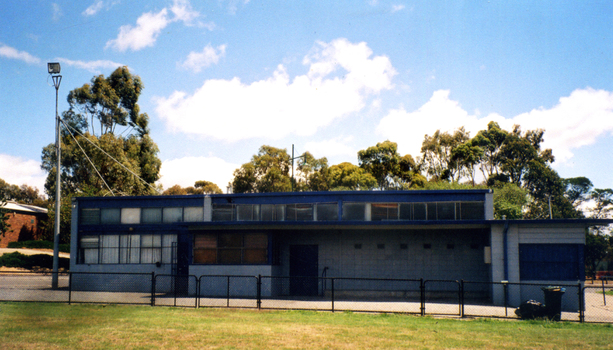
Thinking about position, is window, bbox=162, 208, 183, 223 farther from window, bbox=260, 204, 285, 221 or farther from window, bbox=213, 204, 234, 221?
window, bbox=260, 204, 285, 221

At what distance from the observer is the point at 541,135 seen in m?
75.4

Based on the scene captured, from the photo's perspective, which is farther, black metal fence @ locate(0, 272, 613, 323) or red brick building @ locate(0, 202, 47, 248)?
red brick building @ locate(0, 202, 47, 248)

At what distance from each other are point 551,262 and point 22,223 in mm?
59473

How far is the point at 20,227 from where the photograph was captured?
60312 mm

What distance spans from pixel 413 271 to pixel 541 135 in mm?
59274

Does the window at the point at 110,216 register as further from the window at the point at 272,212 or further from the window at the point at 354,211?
the window at the point at 354,211

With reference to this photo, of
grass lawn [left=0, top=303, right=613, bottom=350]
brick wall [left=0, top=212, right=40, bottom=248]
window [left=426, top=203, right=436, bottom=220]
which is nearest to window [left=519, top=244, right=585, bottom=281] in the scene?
window [left=426, top=203, right=436, bottom=220]

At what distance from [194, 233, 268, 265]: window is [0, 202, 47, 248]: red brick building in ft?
137

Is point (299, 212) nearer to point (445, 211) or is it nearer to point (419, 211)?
point (419, 211)

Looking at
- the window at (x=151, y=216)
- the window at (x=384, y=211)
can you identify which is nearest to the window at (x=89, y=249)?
the window at (x=151, y=216)

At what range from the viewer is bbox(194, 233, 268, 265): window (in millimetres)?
24844

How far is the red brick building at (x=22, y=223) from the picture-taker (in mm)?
57844

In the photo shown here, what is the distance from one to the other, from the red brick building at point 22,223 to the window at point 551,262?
54.9m

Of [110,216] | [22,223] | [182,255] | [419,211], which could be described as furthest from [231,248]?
[22,223]
